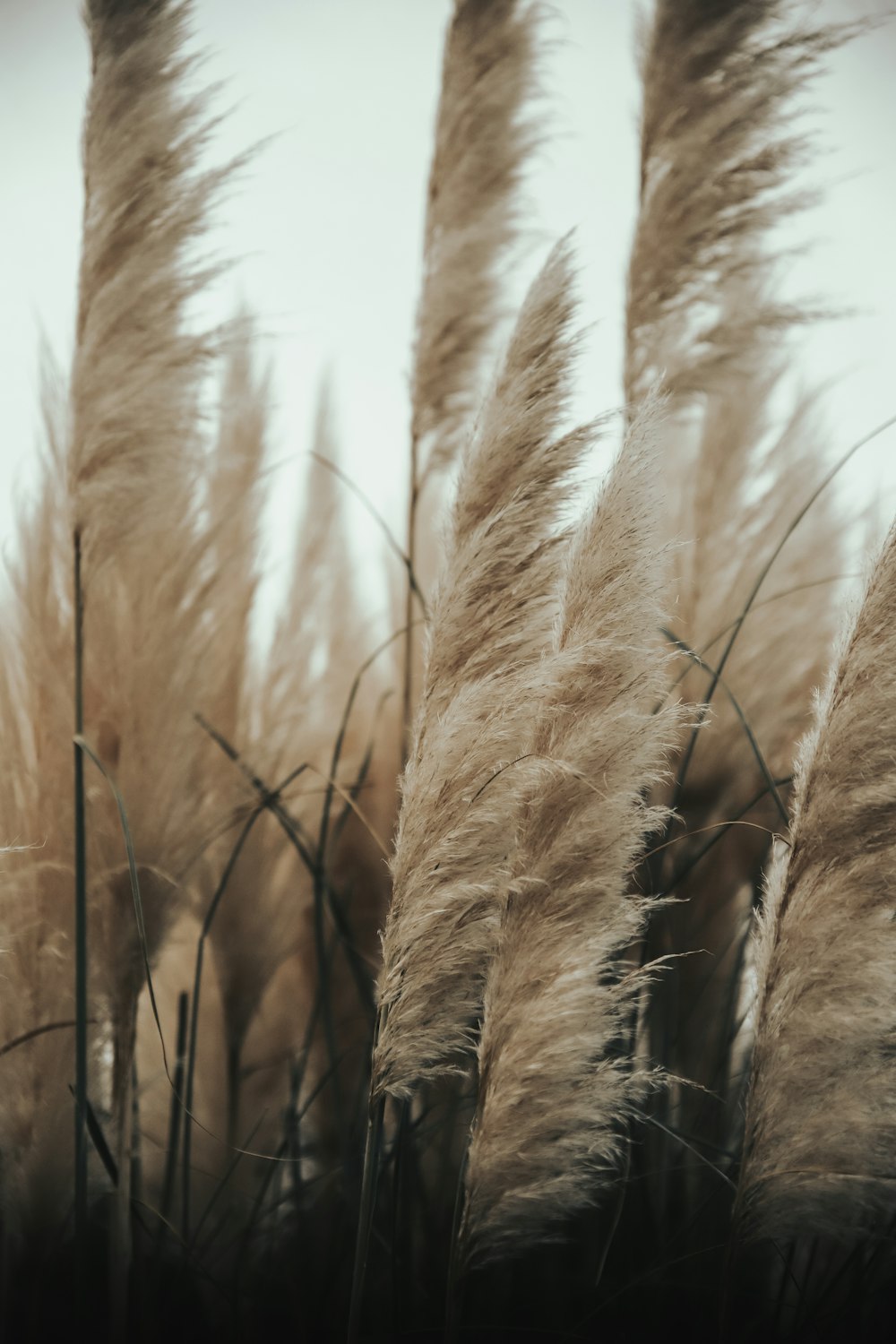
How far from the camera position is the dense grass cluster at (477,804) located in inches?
35.4

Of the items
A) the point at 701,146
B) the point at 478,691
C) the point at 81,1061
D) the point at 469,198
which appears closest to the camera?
the point at 478,691

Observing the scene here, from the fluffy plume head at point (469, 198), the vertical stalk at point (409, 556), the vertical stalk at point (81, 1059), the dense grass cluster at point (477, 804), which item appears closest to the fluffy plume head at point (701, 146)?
the dense grass cluster at point (477, 804)

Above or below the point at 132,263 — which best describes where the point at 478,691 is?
below

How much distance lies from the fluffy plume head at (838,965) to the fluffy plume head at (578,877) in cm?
14

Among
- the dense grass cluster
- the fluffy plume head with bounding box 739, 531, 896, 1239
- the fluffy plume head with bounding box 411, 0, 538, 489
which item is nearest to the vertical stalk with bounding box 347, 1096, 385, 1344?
the dense grass cluster

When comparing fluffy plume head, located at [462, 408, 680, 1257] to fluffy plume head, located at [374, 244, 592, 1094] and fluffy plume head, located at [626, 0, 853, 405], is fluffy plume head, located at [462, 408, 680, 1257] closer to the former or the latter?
fluffy plume head, located at [374, 244, 592, 1094]

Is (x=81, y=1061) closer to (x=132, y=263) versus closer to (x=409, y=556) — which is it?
(x=409, y=556)

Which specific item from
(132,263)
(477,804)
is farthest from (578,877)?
(132,263)

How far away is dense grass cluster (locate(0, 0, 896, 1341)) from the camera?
2.95 feet

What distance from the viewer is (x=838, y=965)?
896mm

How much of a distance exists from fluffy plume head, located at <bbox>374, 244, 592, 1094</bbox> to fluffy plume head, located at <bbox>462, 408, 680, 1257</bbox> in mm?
32

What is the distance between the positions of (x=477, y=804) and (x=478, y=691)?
10 cm

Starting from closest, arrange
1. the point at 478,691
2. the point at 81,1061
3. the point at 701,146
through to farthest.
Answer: the point at 478,691 → the point at 81,1061 → the point at 701,146

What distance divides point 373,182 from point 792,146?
1.04 m
